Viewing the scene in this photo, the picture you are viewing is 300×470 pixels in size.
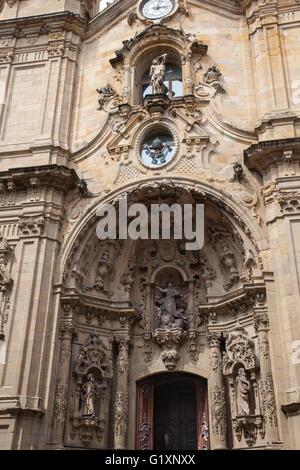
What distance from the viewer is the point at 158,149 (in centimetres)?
1508

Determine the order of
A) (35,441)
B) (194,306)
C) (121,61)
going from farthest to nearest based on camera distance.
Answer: (121,61) < (194,306) < (35,441)

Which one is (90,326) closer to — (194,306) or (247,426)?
(194,306)

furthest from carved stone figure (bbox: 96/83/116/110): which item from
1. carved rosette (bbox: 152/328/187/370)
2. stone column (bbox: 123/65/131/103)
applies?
carved rosette (bbox: 152/328/187/370)

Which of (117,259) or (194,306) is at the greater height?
(117,259)

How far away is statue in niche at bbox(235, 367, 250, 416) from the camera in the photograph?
476 inches

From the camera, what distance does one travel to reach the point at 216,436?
12375mm

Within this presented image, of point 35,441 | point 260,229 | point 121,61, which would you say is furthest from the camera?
point 121,61

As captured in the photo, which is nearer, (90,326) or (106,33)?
(90,326)

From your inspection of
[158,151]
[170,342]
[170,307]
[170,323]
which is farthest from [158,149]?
[170,342]

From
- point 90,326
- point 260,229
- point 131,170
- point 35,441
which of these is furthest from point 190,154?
point 35,441

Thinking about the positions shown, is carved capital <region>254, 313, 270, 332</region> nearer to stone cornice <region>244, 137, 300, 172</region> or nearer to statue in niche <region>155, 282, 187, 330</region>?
statue in niche <region>155, 282, 187, 330</region>

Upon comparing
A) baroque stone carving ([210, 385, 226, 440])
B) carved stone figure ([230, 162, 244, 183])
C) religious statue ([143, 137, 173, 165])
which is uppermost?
religious statue ([143, 137, 173, 165])

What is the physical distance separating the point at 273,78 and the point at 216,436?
31.0 feet

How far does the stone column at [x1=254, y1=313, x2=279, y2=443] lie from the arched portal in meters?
2.02
